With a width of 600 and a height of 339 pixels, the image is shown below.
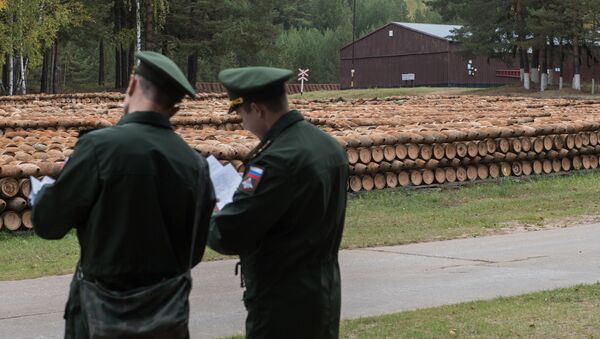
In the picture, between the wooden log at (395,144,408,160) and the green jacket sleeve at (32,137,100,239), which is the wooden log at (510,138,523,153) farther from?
the green jacket sleeve at (32,137,100,239)

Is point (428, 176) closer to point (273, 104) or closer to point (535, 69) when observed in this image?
point (273, 104)

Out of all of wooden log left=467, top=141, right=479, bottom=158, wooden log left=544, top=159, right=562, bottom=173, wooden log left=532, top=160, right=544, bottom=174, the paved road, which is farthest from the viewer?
wooden log left=544, top=159, right=562, bottom=173

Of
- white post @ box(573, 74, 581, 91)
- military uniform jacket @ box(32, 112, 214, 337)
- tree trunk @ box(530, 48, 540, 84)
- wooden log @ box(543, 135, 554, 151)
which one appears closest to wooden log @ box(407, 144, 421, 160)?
wooden log @ box(543, 135, 554, 151)

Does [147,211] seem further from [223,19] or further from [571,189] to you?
[223,19]

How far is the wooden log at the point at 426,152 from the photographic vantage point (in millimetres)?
17875

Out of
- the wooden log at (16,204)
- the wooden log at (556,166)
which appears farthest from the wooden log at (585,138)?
the wooden log at (16,204)

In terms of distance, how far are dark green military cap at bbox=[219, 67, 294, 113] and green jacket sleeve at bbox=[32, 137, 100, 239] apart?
0.75 meters

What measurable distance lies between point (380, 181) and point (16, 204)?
620 centimetres

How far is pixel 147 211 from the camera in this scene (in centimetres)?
423

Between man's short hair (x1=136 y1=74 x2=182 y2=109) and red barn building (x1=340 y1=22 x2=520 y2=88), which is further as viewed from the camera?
red barn building (x1=340 y1=22 x2=520 y2=88)

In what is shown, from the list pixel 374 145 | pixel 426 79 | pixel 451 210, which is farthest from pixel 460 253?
pixel 426 79

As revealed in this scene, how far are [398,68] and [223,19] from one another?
18384 millimetres

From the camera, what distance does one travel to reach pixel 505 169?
18875 millimetres

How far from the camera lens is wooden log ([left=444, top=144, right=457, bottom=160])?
18.2 m
